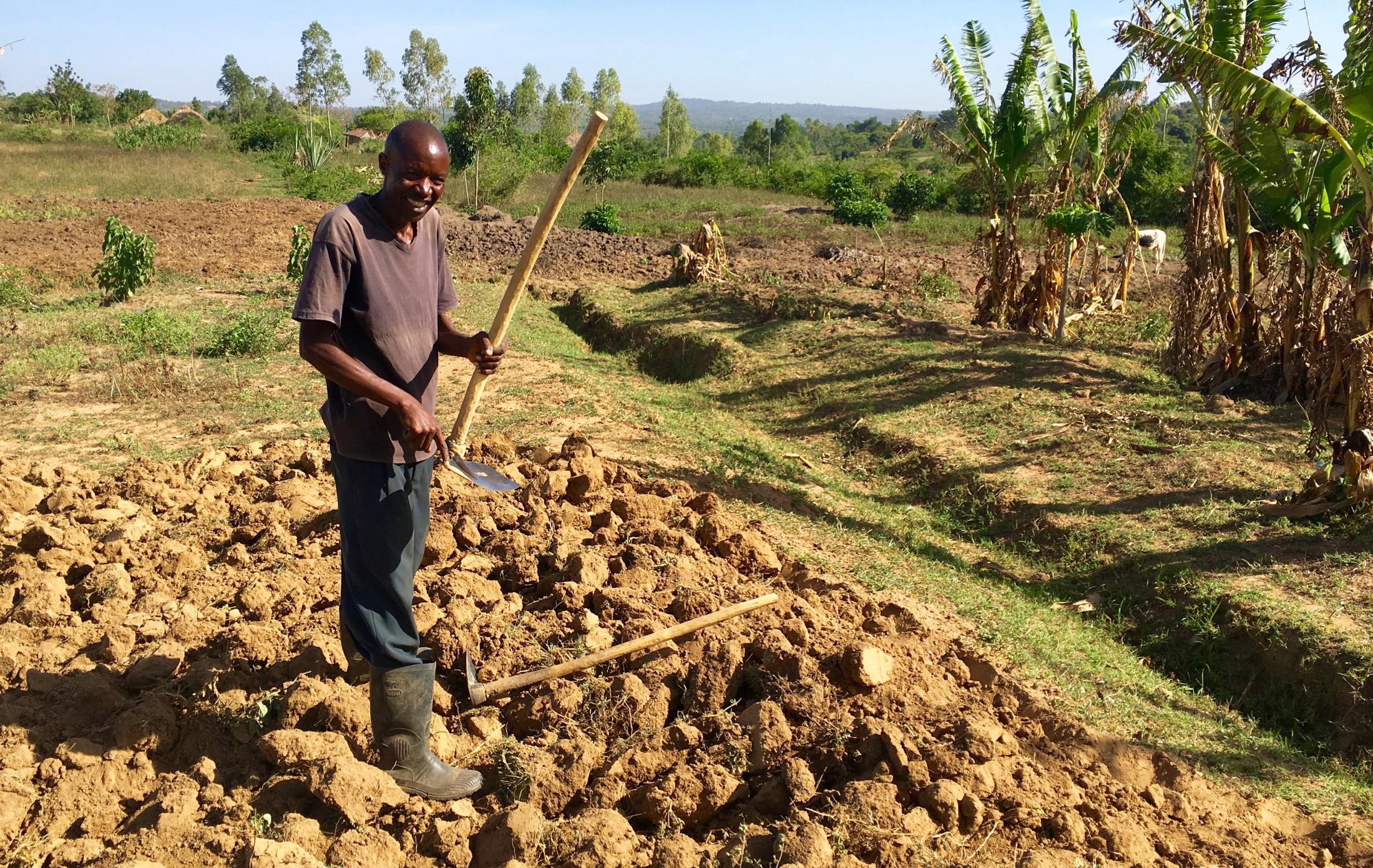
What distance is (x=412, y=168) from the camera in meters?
2.76

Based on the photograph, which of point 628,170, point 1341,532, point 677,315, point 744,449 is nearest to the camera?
point 1341,532

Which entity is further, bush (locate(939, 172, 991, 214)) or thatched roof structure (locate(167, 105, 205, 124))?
thatched roof structure (locate(167, 105, 205, 124))

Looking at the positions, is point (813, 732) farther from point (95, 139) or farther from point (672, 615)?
point (95, 139)

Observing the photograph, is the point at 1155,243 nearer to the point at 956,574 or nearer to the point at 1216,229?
the point at 1216,229

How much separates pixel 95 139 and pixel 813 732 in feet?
149

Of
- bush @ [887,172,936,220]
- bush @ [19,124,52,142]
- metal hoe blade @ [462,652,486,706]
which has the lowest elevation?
metal hoe blade @ [462,652,486,706]

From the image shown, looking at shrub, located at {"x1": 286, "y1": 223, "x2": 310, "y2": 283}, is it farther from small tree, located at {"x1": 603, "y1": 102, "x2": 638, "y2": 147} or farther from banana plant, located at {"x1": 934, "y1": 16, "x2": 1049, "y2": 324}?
small tree, located at {"x1": 603, "y1": 102, "x2": 638, "y2": 147}

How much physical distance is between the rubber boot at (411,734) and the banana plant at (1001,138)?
927cm

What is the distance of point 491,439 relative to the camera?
254 inches

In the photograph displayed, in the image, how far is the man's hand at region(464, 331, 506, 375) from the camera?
318 cm

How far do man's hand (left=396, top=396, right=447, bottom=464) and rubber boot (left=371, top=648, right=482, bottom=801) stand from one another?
728 millimetres

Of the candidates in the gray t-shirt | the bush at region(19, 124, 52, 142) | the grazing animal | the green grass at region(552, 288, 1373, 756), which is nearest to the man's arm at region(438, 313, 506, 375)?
the gray t-shirt

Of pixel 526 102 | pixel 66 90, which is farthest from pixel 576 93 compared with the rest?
pixel 66 90

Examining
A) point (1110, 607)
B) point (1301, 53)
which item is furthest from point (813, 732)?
point (1301, 53)
